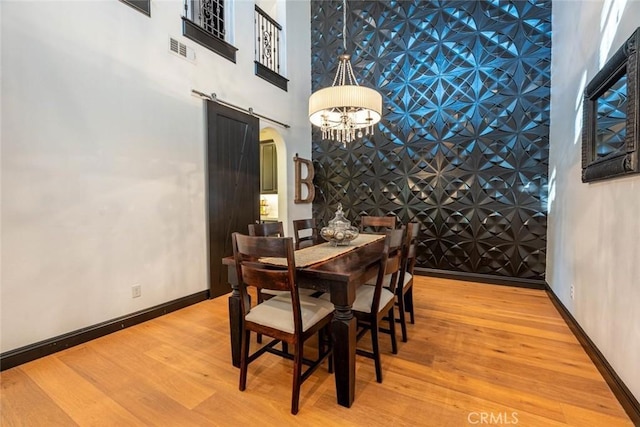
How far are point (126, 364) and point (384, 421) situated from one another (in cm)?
179

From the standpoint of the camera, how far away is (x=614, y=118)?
187 centimetres

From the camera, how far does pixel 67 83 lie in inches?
89.3

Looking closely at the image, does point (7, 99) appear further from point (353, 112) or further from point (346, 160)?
point (346, 160)

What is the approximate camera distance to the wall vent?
120 inches

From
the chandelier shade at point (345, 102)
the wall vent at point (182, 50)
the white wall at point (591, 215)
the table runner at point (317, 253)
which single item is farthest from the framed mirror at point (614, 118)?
the wall vent at point (182, 50)

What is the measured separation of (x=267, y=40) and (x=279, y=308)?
4.29m

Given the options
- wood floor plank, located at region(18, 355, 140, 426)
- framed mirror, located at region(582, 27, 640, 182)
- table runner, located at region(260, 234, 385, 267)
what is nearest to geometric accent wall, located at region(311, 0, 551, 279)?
framed mirror, located at region(582, 27, 640, 182)

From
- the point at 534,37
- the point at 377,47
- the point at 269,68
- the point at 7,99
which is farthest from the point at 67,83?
the point at 534,37

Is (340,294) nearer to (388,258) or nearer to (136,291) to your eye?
(388,258)

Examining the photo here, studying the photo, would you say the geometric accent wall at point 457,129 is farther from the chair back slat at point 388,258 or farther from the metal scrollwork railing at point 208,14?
the chair back slat at point 388,258

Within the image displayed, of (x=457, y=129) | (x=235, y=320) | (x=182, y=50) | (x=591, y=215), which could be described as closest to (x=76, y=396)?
(x=235, y=320)

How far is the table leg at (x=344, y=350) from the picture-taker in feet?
5.17

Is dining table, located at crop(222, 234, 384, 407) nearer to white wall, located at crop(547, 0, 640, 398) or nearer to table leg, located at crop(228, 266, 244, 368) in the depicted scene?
table leg, located at crop(228, 266, 244, 368)

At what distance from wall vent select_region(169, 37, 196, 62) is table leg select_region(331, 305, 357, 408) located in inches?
122
